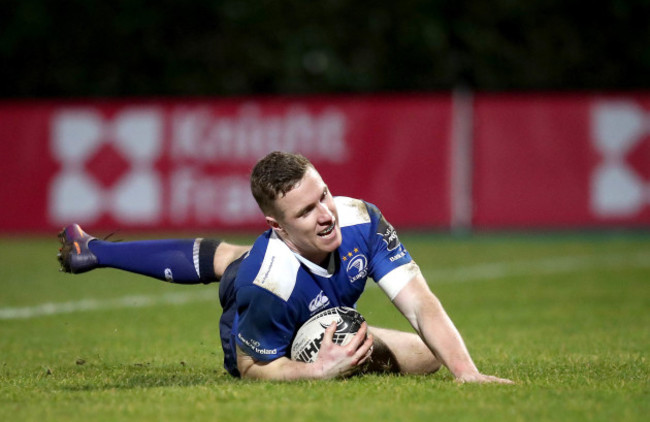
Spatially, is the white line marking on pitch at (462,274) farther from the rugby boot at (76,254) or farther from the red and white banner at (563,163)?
the rugby boot at (76,254)

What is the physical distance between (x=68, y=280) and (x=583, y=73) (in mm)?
13646

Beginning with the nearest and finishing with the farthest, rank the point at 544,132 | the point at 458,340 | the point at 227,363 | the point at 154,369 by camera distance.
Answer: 1. the point at 458,340
2. the point at 227,363
3. the point at 154,369
4. the point at 544,132

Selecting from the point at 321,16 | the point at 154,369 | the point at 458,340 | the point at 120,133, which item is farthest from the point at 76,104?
the point at 458,340

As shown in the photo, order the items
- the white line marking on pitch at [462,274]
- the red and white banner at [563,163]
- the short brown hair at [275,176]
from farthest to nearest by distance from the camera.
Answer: the red and white banner at [563,163]
the white line marking on pitch at [462,274]
the short brown hair at [275,176]

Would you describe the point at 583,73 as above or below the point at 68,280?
above

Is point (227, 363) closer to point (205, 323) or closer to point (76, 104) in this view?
point (205, 323)

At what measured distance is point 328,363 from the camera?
18.9ft

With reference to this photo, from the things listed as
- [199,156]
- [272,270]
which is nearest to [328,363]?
[272,270]

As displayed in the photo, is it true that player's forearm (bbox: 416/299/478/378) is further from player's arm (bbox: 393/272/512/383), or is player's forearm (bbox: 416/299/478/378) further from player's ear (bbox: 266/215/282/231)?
player's ear (bbox: 266/215/282/231)

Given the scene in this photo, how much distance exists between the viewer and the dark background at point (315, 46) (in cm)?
2317

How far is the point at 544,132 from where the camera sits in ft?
56.3

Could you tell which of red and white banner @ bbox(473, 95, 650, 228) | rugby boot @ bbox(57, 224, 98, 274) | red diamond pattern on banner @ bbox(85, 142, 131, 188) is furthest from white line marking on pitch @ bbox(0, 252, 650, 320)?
red diamond pattern on banner @ bbox(85, 142, 131, 188)

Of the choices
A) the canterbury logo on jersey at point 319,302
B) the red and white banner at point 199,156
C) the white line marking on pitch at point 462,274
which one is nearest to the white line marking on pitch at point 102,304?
the white line marking on pitch at point 462,274

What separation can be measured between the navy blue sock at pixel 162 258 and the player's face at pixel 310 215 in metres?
1.25
